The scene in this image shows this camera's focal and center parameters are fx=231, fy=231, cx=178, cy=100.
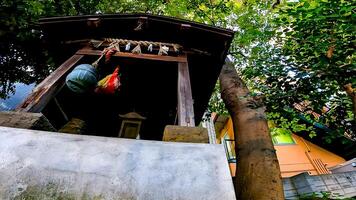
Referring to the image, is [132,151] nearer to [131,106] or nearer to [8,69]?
[131,106]

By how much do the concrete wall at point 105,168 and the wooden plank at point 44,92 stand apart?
29.2 inches

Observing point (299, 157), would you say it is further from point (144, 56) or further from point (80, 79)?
point (80, 79)

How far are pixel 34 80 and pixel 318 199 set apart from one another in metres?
10.9

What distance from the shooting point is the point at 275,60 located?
16.8 feet

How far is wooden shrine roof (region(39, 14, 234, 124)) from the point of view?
4.73m

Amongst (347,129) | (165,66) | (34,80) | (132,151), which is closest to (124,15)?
(165,66)

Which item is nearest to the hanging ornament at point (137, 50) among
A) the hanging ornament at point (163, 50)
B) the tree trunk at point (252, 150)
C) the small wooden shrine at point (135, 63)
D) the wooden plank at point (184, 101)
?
the small wooden shrine at point (135, 63)

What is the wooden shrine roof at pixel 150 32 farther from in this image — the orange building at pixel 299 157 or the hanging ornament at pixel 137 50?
the orange building at pixel 299 157

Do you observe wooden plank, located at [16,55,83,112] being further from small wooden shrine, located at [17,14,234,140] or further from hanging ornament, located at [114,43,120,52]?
hanging ornament, located at [114,43,120,52]

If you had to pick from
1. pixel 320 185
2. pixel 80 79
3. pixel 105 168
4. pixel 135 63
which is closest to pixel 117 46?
pixel 135 63

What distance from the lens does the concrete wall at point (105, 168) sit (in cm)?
188

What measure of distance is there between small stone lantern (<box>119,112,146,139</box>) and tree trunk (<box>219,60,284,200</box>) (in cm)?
226

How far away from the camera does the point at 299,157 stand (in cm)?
1334

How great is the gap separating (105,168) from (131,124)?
3.83 meters
